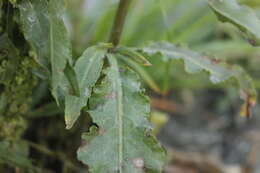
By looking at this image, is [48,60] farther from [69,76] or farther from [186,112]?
[186,112]

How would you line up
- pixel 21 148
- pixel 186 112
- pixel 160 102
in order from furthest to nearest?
pixel 186 112, pixel 160 102, pixel 21 148

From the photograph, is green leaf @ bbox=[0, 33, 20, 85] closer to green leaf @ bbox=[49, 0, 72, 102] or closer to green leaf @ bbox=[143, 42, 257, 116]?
green leaf @ bbox=[49, 0, 72, 102]

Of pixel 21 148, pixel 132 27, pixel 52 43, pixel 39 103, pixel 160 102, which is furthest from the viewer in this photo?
pixel 160 102

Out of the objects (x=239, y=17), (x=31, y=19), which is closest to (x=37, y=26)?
(x=31, y=19)

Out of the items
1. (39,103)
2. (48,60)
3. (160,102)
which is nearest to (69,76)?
(48,60)

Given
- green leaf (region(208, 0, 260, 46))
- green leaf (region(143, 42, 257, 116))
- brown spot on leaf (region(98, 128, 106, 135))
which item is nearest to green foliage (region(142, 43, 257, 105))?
green leaf (region(143, 42, 257, 116))

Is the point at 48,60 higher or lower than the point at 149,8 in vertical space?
lower
